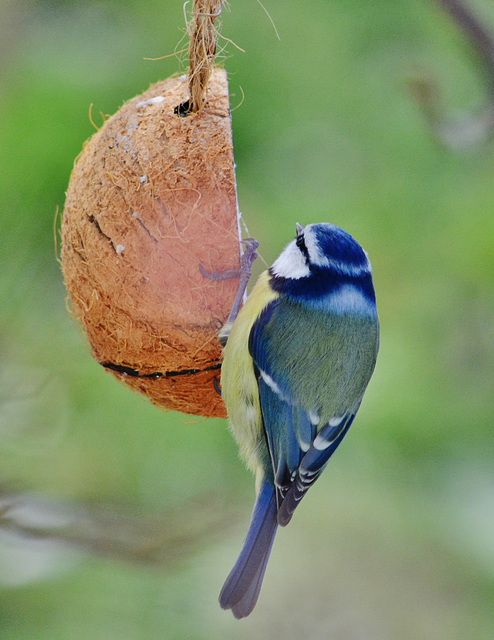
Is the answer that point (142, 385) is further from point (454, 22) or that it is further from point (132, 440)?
point (454, 22)

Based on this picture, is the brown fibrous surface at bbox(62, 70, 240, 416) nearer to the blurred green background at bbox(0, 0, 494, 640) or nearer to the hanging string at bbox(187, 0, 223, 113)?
the hanging string at bbox(187, 0, 223, 113)

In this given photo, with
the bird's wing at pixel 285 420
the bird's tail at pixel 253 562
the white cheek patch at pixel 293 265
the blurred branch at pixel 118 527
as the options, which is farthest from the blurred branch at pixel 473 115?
the blurred branch at pixel 118 527

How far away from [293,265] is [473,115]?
544 mm

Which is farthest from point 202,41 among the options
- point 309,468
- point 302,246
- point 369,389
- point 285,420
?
point 369,389

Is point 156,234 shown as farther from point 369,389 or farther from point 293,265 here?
point 369,389

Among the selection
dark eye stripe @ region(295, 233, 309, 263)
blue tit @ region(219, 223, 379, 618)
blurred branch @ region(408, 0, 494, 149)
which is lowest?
blue tit @ region(219, 223, 379, 618)

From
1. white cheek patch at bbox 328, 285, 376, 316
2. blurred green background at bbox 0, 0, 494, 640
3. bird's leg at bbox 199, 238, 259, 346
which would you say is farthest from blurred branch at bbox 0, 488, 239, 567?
white cheek patch at bbox 328, 285, 376, 316

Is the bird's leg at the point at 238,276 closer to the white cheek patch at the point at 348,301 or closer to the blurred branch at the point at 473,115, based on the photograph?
the white cheek patch at the point at 348,301

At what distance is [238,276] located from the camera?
159 cm

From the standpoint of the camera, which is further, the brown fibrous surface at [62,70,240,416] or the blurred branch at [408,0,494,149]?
the brown fibrous surface at [62,70,240,416]

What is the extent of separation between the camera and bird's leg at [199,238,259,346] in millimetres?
1550

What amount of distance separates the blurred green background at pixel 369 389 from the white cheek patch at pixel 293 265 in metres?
0.59

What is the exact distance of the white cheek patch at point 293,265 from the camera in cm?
166

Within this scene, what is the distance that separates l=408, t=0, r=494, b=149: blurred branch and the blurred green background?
0.63 m
